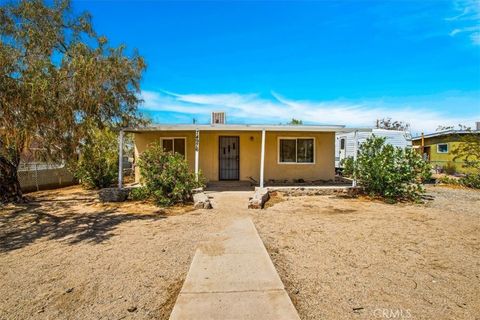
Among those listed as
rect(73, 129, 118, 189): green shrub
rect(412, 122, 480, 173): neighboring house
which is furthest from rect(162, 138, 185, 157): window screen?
rect(412, 122, 480, 173): neighboring house

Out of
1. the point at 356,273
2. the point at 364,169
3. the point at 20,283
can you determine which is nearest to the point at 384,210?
the point at 364,169

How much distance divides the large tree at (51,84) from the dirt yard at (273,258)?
1.98m

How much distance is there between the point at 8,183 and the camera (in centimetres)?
931

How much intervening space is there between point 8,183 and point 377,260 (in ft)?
35.7

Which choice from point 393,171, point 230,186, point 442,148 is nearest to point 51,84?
point 230,186

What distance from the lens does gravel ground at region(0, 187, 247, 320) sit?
3.07 m

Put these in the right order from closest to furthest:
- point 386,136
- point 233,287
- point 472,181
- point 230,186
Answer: point 233,287 → point 230,186 → point 472,181 → point 386,136

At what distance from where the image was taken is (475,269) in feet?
13.1

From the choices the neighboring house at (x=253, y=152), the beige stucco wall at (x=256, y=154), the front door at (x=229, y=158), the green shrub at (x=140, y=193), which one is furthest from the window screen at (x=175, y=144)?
the green shrub at (x=140, y=193)

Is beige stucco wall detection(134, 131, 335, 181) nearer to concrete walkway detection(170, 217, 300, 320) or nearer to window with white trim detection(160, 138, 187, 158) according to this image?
window with white trim detection(160, 138, 187, 158)

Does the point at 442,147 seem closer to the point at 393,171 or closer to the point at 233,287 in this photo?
the point at 393,171

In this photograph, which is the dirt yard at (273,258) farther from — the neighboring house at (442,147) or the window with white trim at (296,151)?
the neighboring house at (442,147)

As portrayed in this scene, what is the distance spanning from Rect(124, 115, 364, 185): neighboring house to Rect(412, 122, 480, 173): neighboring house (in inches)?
407

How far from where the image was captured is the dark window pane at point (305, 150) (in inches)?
497
